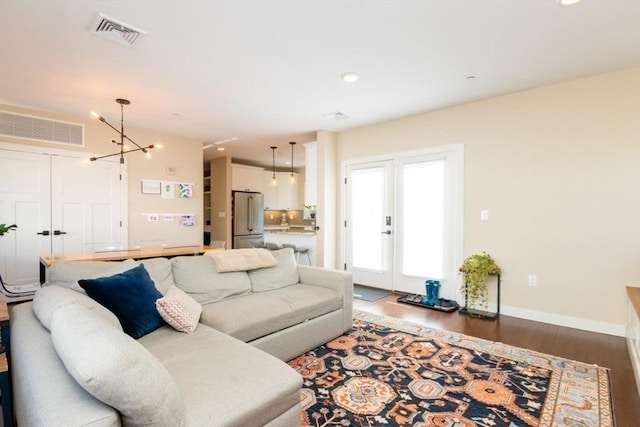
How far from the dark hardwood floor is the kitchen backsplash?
218 inches

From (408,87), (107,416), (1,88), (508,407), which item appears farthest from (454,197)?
(1,88)

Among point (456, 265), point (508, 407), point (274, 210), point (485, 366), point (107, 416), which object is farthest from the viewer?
point (274, 210)

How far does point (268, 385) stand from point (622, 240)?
3678 mm

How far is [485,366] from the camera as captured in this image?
2.52 m

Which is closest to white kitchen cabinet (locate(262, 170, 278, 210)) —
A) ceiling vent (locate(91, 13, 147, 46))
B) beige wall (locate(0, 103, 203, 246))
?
beige wall (locate(0, 103, 203, 246))

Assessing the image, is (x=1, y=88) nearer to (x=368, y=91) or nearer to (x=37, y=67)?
(x=37, y=67)

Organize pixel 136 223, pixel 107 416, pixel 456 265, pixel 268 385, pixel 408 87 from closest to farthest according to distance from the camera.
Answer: pixel 107 416
pixel 268 385
pixel 408 87
pixel 456 265
pixel 136 223

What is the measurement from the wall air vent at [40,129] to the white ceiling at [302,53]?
24 centimetres

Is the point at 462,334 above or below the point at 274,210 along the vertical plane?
below

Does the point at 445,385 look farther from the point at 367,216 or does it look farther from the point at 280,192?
the point at 280,192

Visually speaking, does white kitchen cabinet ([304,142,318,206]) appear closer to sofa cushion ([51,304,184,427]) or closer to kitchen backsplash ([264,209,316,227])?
kitchen backsplash ([264,209,316,227])

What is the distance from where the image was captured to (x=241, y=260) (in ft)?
10.0

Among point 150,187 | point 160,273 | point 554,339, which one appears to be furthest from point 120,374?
point 150,187

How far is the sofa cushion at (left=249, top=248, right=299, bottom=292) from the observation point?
310cm
